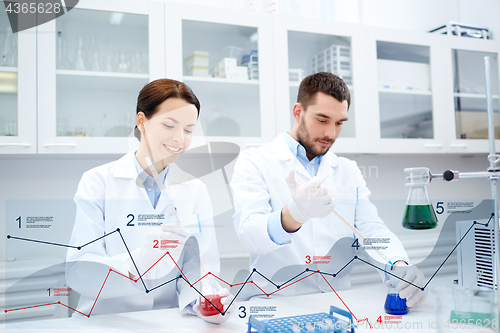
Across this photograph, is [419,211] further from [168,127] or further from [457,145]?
[457,145]

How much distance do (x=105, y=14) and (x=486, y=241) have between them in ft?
6.39

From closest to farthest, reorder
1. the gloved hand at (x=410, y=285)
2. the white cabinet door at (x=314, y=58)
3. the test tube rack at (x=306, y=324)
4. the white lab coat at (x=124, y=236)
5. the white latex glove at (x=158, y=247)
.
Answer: the test tube rack at (x=306, y=324) < the gloved hand at (x=410, y=285) < the white latex glove at (x=158, y=247) < the white lab coat at (x=124, y=236) < the white cabinet door at (x=314, y=58)

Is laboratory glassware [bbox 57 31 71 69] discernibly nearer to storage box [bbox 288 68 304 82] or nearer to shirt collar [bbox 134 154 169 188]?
shirt collar [bbox 134 154 169 188]

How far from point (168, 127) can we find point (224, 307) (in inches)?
29.4

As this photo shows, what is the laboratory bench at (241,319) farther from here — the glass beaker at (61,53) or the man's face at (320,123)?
the glass beaker at (61,53)

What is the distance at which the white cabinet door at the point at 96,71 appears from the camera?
6.05ft

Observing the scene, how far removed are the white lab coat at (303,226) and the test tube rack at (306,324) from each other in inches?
19.9

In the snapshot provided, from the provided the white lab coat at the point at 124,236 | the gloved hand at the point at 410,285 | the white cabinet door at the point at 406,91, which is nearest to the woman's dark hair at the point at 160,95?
the white lab coat at the point at 124,236

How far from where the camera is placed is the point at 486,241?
115 cm

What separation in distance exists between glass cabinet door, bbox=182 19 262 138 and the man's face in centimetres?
47

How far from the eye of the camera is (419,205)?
3.36ft

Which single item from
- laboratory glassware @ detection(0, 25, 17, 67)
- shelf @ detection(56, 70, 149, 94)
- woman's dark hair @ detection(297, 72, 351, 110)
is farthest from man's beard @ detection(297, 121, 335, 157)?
laboratory glassware @ detection(0, 25, 17, 67)

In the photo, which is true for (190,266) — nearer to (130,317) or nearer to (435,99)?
(130,317)

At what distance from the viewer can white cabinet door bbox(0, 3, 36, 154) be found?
1777 mm
